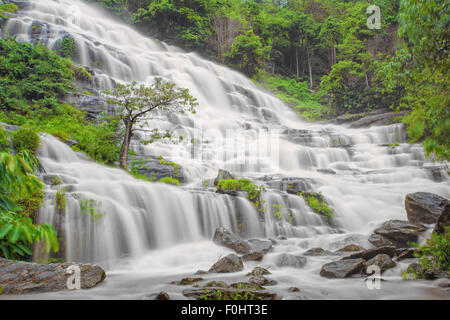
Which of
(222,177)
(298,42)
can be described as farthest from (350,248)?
(298,42)

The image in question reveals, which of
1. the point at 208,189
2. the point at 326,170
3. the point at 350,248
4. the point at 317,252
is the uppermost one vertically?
the point at 326,170

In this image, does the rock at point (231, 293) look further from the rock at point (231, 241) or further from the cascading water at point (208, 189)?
the rock at point (231, 241)

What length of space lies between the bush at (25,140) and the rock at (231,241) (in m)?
5.67

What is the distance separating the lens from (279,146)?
16141 millimetres

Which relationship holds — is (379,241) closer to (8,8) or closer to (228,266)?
(228,266)

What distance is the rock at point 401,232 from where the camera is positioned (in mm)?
6648

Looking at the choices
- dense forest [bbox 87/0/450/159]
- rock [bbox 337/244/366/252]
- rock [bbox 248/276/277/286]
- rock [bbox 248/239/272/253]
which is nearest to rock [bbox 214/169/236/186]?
rock [bbox 248/239/272/253]

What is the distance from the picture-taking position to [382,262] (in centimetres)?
504

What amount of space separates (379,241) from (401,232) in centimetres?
60

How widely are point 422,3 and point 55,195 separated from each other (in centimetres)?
694

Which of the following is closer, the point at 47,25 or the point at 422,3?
the point at 422,3

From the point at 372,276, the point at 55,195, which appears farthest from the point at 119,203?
the point at 372,276

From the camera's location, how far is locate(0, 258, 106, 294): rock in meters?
3.74
